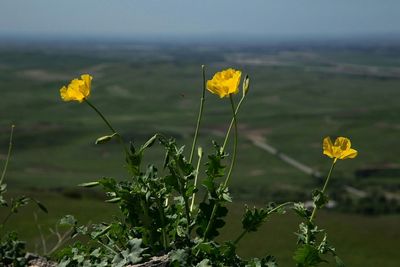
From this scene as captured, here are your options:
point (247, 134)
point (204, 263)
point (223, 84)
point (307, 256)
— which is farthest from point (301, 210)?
point (247, 134)

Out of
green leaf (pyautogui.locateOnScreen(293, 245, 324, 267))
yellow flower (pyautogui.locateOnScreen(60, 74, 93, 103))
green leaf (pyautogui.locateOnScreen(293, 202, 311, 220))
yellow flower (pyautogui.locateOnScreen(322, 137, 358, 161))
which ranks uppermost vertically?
yellow flower (pyautogui.locateOnScreen(60, 74, 93, 103))

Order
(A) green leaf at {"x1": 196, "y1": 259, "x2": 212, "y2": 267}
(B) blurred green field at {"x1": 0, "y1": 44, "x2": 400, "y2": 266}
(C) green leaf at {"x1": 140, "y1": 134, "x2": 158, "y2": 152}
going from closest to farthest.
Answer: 1. (A) green leaf at {"x1": 196, "y1": 259, "x2": 212, "y2": 267}
2. (C) green leaf at {"x1": 140, "y1": 134, "x2": 158, "y2": 152}
3. (B) blurred green field at {"x1": 0, "y1": 44, "x2": 400, "y2": 266}

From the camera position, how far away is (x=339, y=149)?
9.80ft

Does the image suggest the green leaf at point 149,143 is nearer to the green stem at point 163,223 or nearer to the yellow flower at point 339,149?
the green stem at point 163,223

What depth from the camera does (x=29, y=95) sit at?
15875 centimetres

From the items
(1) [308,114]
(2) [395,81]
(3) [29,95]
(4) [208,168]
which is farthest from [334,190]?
(2) [395,81]

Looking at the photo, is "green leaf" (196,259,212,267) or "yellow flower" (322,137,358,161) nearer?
"green leaf" (196,259,212,267)

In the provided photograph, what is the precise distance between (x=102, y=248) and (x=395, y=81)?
195051mm

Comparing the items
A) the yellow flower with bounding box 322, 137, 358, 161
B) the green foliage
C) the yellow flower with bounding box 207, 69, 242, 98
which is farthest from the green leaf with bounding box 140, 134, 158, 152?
the green foliage

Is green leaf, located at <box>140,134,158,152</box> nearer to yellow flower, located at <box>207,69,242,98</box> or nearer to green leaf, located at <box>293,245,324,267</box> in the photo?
yellow flower, located at <box>207,69,242,98</box>

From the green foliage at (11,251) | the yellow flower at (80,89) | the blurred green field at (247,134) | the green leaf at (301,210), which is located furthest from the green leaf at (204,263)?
the blurred green field at (247,134)

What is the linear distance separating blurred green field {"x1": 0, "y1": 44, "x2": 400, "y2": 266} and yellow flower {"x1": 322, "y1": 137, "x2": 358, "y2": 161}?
1752 cm

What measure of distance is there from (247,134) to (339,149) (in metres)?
110

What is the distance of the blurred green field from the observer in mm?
27672
